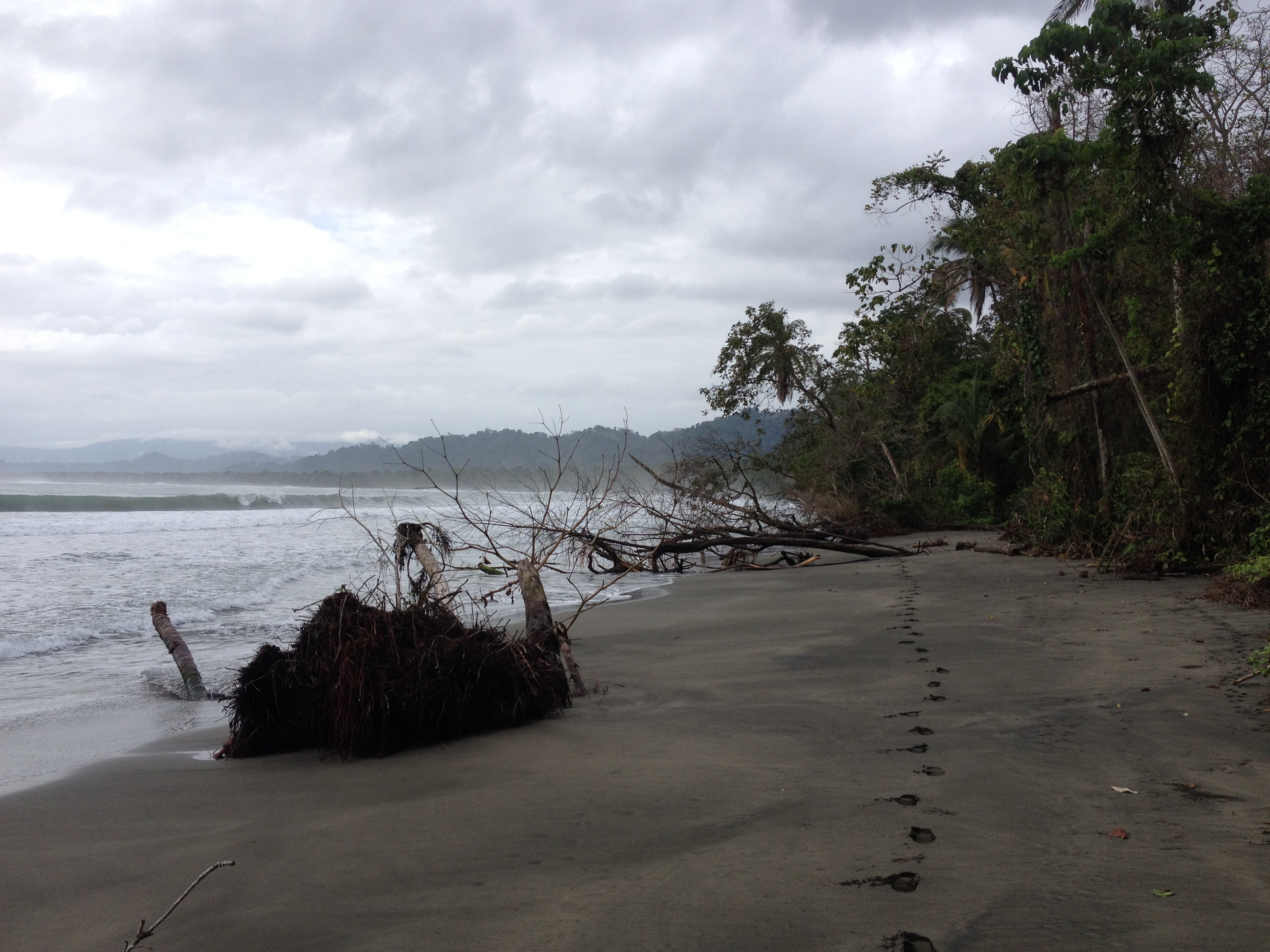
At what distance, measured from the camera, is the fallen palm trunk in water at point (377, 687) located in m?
4.85

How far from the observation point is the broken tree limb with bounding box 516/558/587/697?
240 inches

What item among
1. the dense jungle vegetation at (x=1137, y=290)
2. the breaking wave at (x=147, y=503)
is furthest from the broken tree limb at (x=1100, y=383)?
the breaking wave at (x=147, y=503)

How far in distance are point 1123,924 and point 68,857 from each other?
3.71 m

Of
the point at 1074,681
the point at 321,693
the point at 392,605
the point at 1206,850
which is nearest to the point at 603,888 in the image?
the point at 1206,850

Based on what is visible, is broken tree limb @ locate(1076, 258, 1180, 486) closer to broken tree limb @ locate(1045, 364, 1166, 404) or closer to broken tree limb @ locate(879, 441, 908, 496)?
broken tree limb @ locate(1045, 364, 1166, 404)

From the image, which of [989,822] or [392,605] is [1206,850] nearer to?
[989,822]

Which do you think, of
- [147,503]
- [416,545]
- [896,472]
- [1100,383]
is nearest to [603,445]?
[416,545]

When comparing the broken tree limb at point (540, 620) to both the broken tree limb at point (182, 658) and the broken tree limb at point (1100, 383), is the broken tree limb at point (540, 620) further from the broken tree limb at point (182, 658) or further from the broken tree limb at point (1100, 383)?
the broken tree limb at point (1100, 383)

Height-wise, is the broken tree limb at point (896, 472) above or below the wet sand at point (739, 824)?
above

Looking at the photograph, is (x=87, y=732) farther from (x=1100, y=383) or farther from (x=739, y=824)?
(x=1100, y=383)

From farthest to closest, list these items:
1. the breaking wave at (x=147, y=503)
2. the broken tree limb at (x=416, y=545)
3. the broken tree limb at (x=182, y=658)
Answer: the breaking wave at (x=147, y=503)
the broken tree limb at (x=416, y=545)
the broken tree limb at (x=182, y=658)

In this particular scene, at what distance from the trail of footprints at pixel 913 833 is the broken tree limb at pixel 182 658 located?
523 cm

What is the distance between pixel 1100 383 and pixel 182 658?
10.3 metres

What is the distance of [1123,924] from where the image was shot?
7.88 feet
